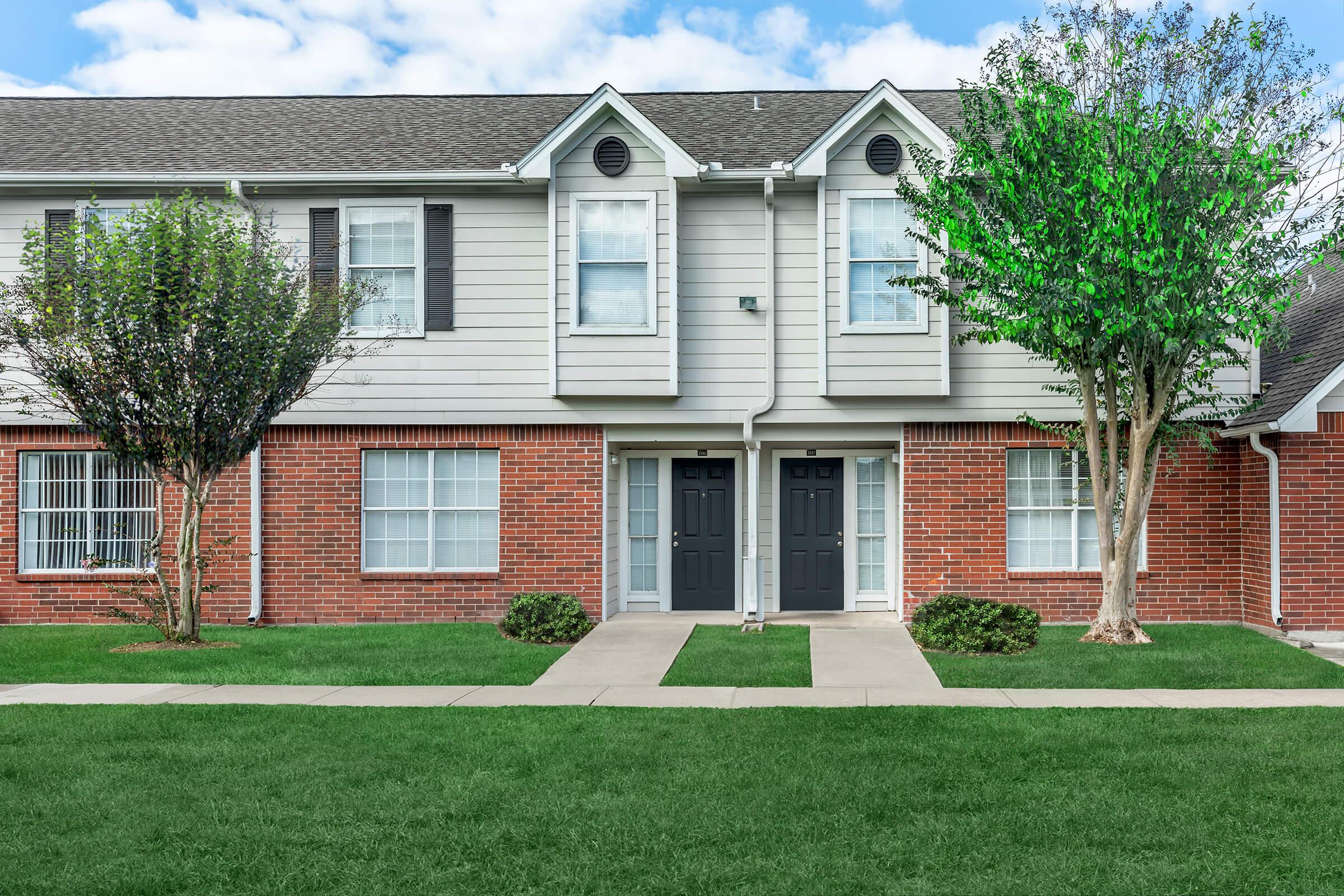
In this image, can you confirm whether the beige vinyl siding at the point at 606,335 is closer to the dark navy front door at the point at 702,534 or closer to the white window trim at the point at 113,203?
the dark navy front door at the point at 702,534

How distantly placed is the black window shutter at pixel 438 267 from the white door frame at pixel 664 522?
3.14 metres

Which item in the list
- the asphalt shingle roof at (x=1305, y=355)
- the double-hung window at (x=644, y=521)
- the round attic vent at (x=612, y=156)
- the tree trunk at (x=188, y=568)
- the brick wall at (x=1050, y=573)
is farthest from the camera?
the double-hung window at (x=644, y=521)

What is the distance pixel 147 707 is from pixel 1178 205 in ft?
35.3

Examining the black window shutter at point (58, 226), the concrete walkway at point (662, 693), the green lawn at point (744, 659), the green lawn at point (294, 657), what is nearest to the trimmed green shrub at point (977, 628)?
the concrete walkway at point (662, 693)

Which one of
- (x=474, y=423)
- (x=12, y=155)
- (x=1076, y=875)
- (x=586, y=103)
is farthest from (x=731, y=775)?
(x=12, y=155)

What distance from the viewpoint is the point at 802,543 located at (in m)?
15.6

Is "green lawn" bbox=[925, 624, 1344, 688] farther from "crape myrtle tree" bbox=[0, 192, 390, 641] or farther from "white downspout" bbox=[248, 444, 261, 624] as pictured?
"white downspout" bbox=[248, 444, 261, 624]

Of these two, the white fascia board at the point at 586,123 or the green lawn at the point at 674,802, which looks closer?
the green lawn at the point at 674,802

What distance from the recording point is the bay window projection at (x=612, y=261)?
14312mm

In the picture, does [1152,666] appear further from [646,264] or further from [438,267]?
[438,267]

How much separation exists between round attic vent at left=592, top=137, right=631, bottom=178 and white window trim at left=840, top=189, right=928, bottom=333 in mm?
2814

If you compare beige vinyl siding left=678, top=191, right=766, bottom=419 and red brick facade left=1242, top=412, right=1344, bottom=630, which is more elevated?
beige vinyl siding left=678, top=191, right=766, bottom=419

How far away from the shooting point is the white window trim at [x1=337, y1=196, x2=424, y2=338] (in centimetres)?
1459

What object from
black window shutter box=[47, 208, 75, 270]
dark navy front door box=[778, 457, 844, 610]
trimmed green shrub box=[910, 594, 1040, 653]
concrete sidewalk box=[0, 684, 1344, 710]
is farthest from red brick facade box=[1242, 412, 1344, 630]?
black window shutter box=[47, 208, 75, 270]
